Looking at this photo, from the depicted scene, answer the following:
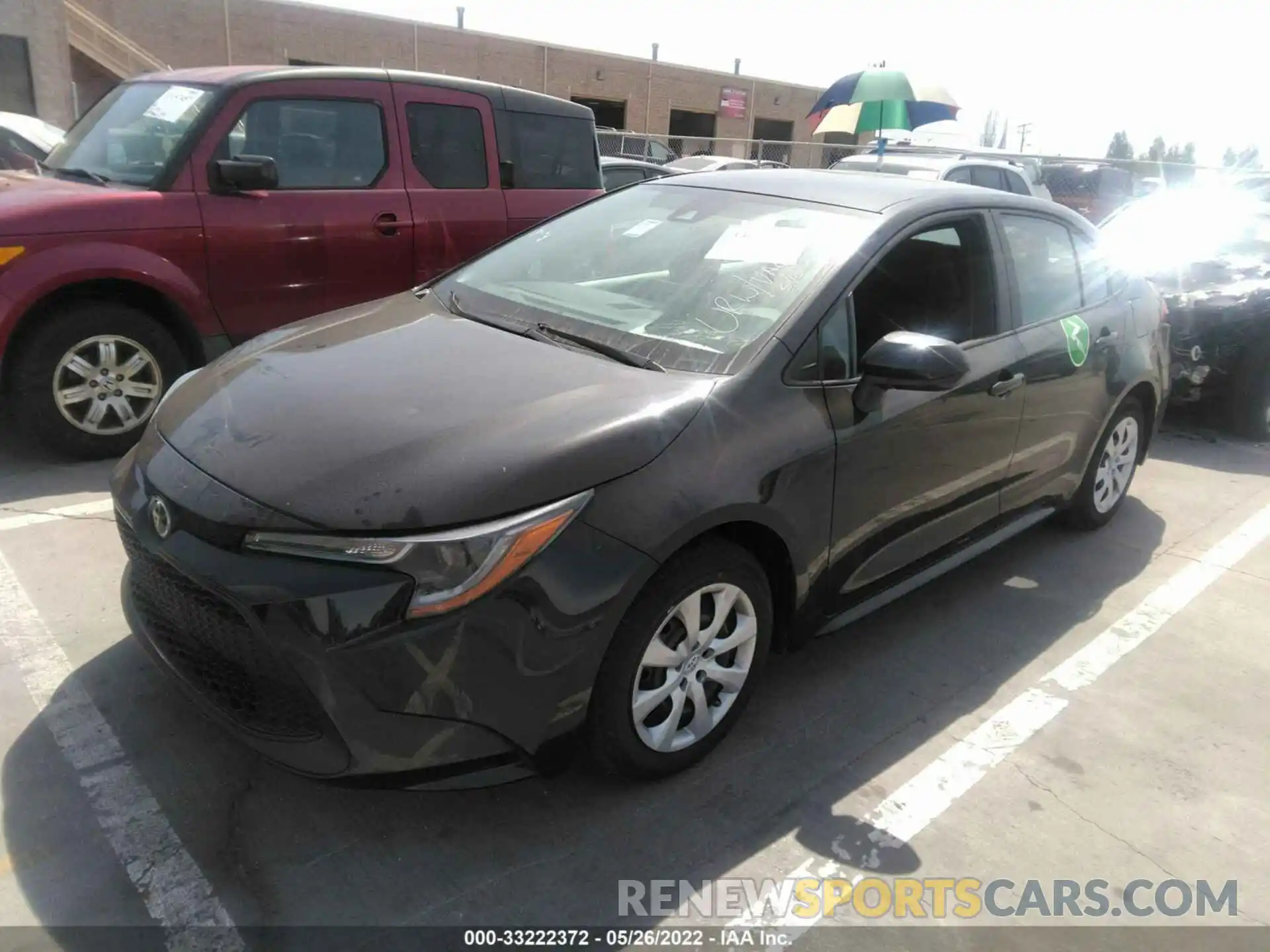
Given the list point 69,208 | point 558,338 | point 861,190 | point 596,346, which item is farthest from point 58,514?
point 861,190

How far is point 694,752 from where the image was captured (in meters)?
2.72

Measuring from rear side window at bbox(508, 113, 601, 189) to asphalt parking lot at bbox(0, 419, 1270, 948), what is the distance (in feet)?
11.9

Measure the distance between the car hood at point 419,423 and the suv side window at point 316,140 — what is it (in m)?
2.59

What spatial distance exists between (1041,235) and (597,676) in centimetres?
284

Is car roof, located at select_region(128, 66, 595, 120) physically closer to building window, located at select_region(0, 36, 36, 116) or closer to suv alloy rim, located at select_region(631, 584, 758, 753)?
suv alloy rim, located at select_region(631, 584, 758, 753)

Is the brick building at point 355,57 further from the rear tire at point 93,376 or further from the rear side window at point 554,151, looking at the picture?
the rear tire at point 93,376

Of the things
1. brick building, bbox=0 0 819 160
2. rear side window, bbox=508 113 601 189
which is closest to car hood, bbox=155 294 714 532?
rear side window, bbox=508 113 601 189

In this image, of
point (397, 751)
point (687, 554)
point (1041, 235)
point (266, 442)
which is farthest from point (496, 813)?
point (1041, 235)

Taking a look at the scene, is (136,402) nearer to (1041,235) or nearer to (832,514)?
(832,514)

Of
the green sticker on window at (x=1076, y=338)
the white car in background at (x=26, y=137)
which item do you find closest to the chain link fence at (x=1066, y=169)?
the white car in background at (x=26, y=137)

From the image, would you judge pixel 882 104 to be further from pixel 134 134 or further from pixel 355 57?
pixel 355 57

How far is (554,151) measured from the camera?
6434 mm

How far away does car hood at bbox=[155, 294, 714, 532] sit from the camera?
220 centimetres

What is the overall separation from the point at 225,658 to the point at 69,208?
327 cm
